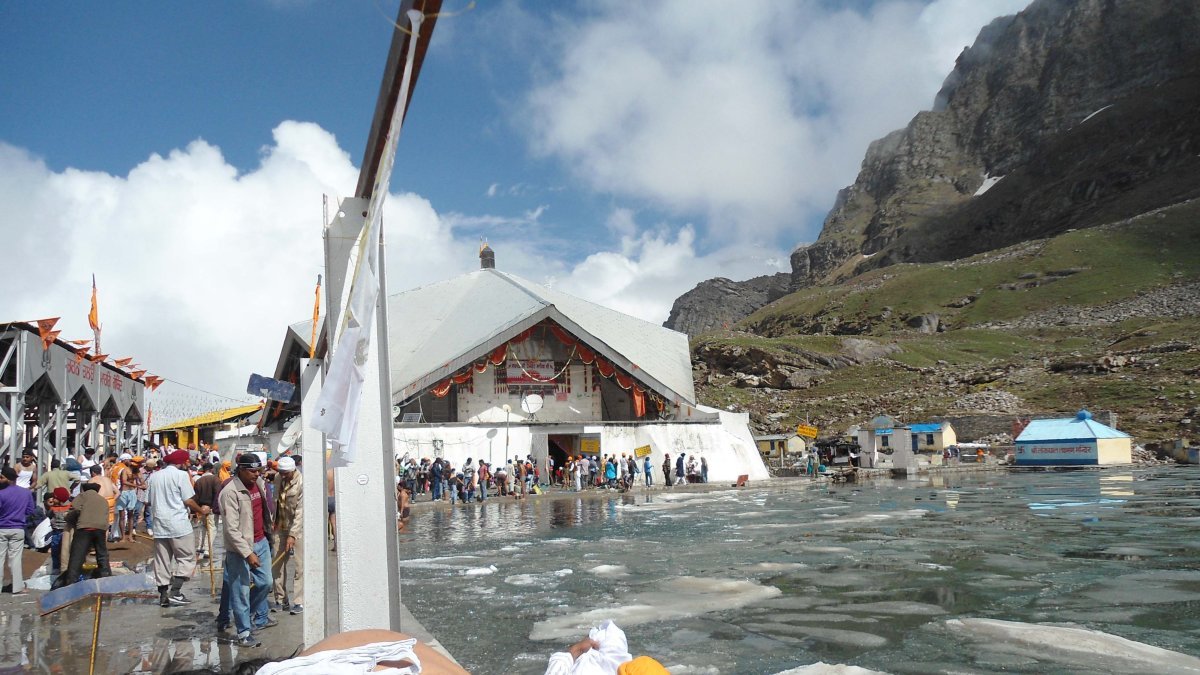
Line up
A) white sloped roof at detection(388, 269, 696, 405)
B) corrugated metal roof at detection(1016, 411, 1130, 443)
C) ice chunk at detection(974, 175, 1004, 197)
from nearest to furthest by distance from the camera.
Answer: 1. white sloped roof at detection(388, 269, 696, 405)
2. corrugated metal roof at detection(1016, 411, 1130, 443)
3. ice chunk at detection(974, 175, 1004, 197)

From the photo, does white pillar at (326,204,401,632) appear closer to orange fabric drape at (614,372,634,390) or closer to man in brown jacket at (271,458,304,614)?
man in brown jacket at (271,458,304,614)

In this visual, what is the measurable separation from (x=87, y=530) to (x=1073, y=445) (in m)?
33.8

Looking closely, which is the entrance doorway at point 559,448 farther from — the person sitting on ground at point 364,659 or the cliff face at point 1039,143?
the cliff face at point 1039,143

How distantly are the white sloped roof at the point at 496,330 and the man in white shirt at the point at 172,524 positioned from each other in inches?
602

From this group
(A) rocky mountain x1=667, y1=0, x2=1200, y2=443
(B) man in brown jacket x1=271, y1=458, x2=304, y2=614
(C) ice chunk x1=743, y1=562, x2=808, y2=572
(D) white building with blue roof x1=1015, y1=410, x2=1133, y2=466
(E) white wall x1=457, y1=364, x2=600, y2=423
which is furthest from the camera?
(A) rocky mountain x1=667, y1=0, x2=1200, y2=443

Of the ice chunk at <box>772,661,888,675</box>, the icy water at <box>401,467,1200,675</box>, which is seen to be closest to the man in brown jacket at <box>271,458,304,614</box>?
the icy water at <box>401,467,1200,675</box>

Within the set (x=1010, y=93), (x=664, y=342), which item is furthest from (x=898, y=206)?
(x=664, y=342)

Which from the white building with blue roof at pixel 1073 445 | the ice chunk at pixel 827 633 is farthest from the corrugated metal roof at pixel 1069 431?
the ice chunk at pixel 827 633

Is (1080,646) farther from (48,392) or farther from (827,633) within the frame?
(48,392)

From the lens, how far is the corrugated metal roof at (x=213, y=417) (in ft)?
157

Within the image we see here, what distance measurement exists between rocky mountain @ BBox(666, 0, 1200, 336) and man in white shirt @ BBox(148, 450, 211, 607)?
129661 mm

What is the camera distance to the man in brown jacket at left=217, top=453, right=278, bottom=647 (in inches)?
246

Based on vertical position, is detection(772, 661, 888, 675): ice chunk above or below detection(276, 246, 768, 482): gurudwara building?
below

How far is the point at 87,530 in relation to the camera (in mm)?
8484
